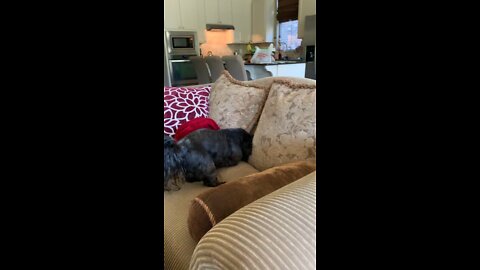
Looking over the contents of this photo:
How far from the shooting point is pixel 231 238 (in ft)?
1.64

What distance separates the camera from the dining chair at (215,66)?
3064 mm

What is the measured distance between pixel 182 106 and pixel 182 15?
165 inches

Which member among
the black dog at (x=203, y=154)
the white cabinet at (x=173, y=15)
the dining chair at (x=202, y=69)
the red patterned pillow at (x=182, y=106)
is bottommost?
the black dog at (x=203, y=154)

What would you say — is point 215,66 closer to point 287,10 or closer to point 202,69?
point 202,69

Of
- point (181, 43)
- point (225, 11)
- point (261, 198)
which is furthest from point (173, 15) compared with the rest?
point (261, 198)

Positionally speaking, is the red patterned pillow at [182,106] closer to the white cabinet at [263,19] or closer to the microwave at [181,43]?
the microwave at [181,43]

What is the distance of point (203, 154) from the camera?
4.41 feet

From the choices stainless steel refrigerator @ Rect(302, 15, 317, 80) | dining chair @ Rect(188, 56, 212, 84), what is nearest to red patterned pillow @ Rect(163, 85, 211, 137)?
dining chair @ Rect(188, 56, 212, 84)

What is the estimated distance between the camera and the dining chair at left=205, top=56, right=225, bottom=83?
306 centimetres

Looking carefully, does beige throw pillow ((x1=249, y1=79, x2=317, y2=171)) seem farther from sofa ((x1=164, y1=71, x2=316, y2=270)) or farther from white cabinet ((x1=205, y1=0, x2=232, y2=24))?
white cabinet ((x1=205, y1=0, x2=232, y2=24))

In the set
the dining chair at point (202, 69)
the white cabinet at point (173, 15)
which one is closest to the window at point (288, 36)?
the white cabinet at point (173, 15)
